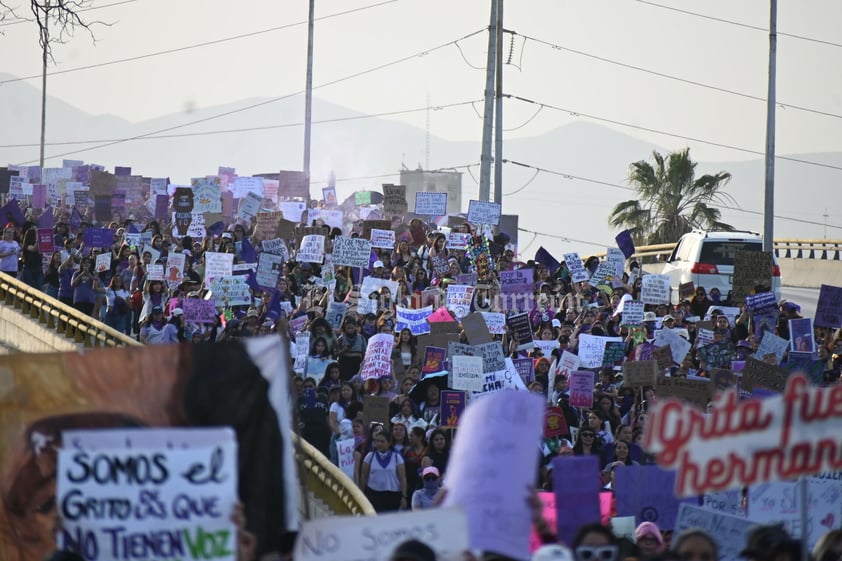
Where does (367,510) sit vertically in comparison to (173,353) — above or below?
below

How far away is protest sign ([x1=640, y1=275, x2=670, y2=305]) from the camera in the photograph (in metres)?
22.3

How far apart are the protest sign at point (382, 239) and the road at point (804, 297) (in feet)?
49.9

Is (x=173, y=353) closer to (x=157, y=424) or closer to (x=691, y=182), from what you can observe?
(x=157, y=424)

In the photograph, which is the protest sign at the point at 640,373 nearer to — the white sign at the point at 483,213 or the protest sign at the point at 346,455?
the protest sign at the point at 346,455

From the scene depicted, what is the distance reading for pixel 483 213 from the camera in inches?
1083

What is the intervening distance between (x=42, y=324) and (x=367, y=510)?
418 inches

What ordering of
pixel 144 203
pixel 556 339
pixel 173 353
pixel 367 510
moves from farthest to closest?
pixel 144 203
pixel 556 339
pixel 367 510
pixel 173 353

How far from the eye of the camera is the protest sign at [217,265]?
73.4 feet

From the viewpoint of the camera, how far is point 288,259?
82.7 ft

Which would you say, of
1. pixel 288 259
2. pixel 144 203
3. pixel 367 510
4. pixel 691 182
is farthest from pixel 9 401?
pixel 691 182

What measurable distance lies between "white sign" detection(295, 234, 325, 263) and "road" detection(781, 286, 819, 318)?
1663 cm

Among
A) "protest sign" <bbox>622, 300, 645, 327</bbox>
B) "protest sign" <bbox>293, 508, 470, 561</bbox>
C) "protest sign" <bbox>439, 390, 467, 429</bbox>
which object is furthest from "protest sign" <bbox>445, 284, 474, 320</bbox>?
"protest sign" <bbox>293, 508, 470, 561</bbox>

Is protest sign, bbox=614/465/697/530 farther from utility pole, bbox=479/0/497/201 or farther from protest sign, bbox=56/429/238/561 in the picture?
utility pole, bbox=479/0/497/201

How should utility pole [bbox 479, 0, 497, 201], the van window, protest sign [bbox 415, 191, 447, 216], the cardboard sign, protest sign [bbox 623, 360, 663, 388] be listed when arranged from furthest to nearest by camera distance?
utility pole [bbox 479, 0, 497, 201] < protest sign [bbox 415, 191, 447, 216] < the van window < protest sign [bbox 623, 360, 663, 388] < the cardboard sign
